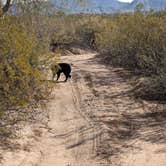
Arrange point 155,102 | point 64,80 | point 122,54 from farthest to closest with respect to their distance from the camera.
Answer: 1. point 122,54
2. point 64,80
3. point 155,102

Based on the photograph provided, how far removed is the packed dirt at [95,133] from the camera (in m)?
9.87

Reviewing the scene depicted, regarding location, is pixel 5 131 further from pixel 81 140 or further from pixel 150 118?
pixel 150 118

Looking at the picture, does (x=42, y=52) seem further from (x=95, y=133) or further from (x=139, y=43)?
(x=139, y=43)

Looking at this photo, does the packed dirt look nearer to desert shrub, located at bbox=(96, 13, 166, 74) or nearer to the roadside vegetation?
the roadside vegetation

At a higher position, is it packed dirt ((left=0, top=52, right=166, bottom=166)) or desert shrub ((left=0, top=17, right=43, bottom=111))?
desert shrub ((left=0, top=17, right=43, bottom=111))

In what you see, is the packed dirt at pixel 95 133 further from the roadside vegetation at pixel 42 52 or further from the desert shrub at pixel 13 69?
the desert shrub at pixel 13 69

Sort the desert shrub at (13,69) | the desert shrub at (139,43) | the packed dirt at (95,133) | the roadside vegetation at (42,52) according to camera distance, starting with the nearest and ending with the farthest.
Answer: the packed dirt at (95,133), the desert shrub at (13,69), the roadside vegetation at (42,52), the desert shrub at (139,43)

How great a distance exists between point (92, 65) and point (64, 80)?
7.59m

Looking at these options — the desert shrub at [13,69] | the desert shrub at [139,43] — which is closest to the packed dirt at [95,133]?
the desert shrub at [13,69]

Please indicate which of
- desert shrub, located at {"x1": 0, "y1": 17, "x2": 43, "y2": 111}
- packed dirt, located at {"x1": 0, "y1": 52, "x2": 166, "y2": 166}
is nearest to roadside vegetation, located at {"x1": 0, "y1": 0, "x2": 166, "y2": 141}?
desert shrub, located at {"x1": 0, "y1": 17, "x2": 43, "y2": 111}

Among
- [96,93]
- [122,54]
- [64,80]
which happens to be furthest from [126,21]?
[96,93]

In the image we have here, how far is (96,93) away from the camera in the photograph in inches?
670

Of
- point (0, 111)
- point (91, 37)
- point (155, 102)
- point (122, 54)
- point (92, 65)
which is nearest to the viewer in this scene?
point (0, 111)

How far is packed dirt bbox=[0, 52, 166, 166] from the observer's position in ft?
32.4
